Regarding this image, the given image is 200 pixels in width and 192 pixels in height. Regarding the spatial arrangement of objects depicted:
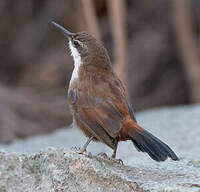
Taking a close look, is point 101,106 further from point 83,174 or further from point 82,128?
point 83,174

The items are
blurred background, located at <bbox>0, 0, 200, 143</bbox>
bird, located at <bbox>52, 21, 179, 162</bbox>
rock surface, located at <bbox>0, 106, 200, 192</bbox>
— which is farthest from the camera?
blurred background, located at <bbox>0, 0, 200, 143</bbox>

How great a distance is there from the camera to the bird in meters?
5.08

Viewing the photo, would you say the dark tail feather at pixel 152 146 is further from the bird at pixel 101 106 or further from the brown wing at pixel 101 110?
the brown wing at pixel 101 110

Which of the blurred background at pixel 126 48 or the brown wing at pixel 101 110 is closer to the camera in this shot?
the brown wing at pixel 101 110

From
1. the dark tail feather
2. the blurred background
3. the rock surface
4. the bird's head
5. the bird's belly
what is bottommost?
the rock surface

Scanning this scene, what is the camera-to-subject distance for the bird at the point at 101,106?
508 centimetres

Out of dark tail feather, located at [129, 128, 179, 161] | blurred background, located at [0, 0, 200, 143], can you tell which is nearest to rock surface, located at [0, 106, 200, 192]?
dark tail feather, located at [129, 128, 179, 161]

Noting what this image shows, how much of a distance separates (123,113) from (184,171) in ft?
2.64

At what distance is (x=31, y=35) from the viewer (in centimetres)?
1434

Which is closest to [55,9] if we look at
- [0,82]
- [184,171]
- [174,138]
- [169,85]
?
[0,82]

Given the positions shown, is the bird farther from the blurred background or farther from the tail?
the blurred background

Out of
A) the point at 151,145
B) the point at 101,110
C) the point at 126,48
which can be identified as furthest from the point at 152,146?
the point at 126,48

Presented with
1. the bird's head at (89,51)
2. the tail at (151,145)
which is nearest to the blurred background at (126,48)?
the bird's head at (89,51)

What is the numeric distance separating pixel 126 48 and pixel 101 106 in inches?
332
